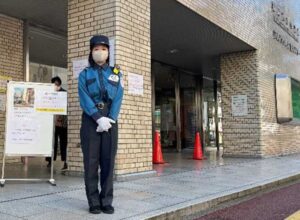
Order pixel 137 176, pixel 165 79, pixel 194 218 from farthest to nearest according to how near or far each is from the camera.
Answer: pixel 165 79 → pixel 137 176 → pixel 194 218

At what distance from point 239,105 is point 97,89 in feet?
31.1

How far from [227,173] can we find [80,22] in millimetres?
4298

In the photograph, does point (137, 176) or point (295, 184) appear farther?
point (295, 184)

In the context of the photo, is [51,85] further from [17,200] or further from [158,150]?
[158,150]

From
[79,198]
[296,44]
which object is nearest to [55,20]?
[79,198]

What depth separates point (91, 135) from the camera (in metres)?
4.59

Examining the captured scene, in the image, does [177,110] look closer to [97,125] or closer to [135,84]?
[135,84]

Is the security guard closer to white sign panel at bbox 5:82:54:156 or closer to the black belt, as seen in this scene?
the black belt

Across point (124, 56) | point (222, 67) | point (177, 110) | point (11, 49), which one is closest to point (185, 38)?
point (222, 67)

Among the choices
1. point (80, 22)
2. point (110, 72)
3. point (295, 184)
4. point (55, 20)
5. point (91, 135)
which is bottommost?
point (295, 184)

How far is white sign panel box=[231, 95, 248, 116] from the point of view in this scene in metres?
13.3

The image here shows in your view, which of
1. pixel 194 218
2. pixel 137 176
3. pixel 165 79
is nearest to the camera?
pixel 194 218

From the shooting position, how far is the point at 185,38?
12.3 meters

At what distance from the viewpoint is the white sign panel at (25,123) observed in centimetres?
639
